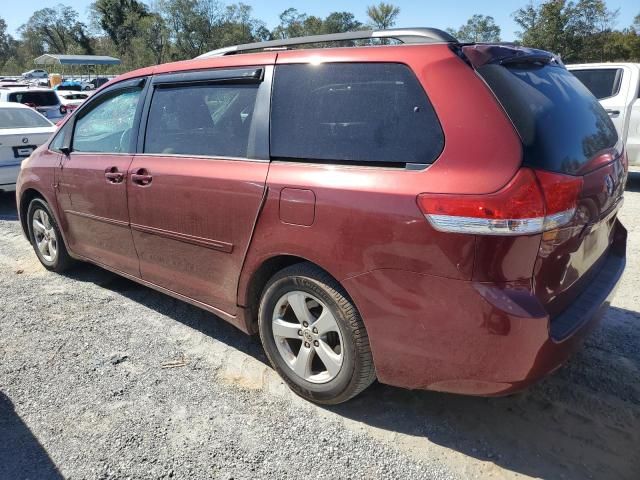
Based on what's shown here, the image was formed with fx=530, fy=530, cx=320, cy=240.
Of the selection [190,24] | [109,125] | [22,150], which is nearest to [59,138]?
[109,125]

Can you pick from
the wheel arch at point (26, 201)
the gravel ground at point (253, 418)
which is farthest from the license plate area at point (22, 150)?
the gravel ground at point (253, 418)

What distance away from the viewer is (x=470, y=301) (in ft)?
6.92

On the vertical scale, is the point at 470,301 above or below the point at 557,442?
above

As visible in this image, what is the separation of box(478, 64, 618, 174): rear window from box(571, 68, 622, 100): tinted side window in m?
5.99

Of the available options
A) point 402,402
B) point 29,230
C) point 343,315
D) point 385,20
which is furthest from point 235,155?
point 385,20

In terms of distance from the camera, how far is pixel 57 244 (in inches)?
184

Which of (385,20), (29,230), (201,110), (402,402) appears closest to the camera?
(402,402)

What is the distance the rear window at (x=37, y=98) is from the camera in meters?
13.3

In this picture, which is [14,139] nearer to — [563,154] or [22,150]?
[22,150]

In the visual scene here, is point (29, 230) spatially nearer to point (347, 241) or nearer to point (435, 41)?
point (347, 241)

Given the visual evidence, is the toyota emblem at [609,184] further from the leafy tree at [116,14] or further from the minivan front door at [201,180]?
the leafy tree at [116,14]

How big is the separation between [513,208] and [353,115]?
880 mm

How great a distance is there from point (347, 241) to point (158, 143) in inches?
68.2

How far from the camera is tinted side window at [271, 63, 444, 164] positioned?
2.28 metres
